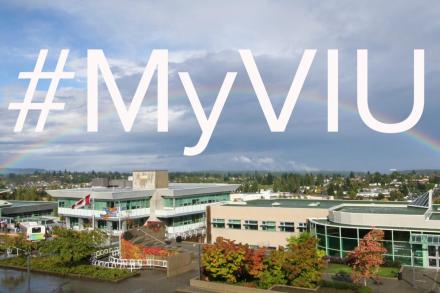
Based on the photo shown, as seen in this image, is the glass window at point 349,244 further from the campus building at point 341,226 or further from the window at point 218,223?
the window at point 218,223

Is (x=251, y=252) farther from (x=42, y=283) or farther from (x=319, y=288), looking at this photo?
(x=42, y=283)

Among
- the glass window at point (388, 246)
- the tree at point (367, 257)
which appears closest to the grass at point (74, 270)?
the tree at point (367, 257)

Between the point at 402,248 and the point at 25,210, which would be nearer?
the point at 402,248

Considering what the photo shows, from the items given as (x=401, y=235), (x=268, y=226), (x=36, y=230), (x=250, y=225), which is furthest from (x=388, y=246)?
(x=36, y=230)

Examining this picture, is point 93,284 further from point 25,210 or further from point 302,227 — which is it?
point 25,210

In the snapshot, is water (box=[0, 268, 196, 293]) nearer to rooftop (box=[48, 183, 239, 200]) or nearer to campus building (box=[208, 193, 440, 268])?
campus building (box=[208, 193, 440, 268])

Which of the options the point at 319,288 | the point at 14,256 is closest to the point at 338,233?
the point at 319,288

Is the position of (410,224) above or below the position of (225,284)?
above
